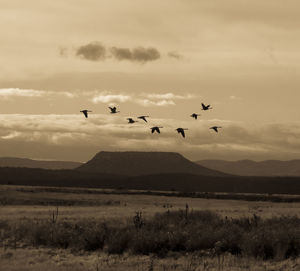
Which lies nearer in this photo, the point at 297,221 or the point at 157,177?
the point at 297,221

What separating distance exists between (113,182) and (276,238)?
533 feet

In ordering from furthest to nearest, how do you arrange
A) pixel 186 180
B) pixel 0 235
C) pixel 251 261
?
pixel 186 180 < pixel 0 235 < pixel 251 261

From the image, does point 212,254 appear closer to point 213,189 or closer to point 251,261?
point 251,261

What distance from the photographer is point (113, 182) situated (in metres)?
183

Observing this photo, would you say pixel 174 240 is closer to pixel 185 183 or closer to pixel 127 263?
pixel 127 263

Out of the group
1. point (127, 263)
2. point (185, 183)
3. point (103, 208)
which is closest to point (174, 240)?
point (127, 263)

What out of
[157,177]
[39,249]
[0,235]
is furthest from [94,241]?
[157,177]

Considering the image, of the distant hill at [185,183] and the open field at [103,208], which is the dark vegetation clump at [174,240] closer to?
the open field at [103,208]

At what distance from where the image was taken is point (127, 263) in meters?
21.1

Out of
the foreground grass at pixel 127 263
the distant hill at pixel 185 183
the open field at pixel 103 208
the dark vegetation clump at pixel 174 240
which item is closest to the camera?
the foreground grass at pixel 127 263

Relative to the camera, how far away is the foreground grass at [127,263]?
19.9 metres

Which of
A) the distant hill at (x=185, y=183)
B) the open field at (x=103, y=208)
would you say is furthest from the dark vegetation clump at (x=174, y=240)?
Result: the distant hill at (x=185, y=183)

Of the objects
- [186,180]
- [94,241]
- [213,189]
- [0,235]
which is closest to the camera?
[94,241]

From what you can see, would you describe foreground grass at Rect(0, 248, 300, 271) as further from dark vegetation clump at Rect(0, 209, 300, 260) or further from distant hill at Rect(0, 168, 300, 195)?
distant hill at Rect(0, 168, 300, 195)
